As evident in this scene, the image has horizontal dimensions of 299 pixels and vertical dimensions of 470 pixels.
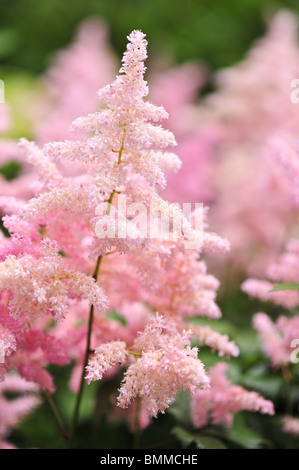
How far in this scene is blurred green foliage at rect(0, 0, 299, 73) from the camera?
13.7 feet

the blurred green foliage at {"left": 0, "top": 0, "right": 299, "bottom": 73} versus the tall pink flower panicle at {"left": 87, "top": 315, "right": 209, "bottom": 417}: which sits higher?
the blurred green foliage at {"left": 0, "top": 0, "right": 299, "bottom": 73}

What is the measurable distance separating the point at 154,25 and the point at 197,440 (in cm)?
382

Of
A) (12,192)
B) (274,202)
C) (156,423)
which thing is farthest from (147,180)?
(274,202)

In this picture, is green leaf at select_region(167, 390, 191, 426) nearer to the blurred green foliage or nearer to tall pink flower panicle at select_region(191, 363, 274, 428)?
tall pink flower panicle at select_region(191, 363, 274, 428)

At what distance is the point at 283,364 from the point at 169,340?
39 cm

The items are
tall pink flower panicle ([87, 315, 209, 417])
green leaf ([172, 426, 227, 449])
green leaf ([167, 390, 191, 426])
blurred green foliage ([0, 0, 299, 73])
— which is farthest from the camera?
blurred green foliage ([0, 0, 299, 73])

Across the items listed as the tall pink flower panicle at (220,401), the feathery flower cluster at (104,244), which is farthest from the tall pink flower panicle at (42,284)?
the tall pink flower panicle at (220,401)

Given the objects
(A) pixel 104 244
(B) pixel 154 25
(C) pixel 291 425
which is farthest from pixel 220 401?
(B) pixel 154 25

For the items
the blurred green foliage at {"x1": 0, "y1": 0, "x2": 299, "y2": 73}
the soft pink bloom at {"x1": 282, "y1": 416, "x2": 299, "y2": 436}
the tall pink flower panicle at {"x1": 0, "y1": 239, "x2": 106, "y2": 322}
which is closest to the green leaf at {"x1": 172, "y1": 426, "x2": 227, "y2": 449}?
the soft pink bloom at {"x1": 282, "y1": 416, "x2": 299, "y2": 436}

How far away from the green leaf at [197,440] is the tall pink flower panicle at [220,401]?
2cm

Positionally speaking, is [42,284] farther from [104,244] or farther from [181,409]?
[181,409]

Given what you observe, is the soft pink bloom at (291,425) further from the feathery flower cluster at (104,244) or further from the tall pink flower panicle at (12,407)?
the tall pink flower panicle at (12,407)

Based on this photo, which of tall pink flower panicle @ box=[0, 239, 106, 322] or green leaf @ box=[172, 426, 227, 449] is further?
green leaf @ box=[172, 426, 227, 449]

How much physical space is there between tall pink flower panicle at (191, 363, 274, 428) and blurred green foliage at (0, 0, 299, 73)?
3.44m
